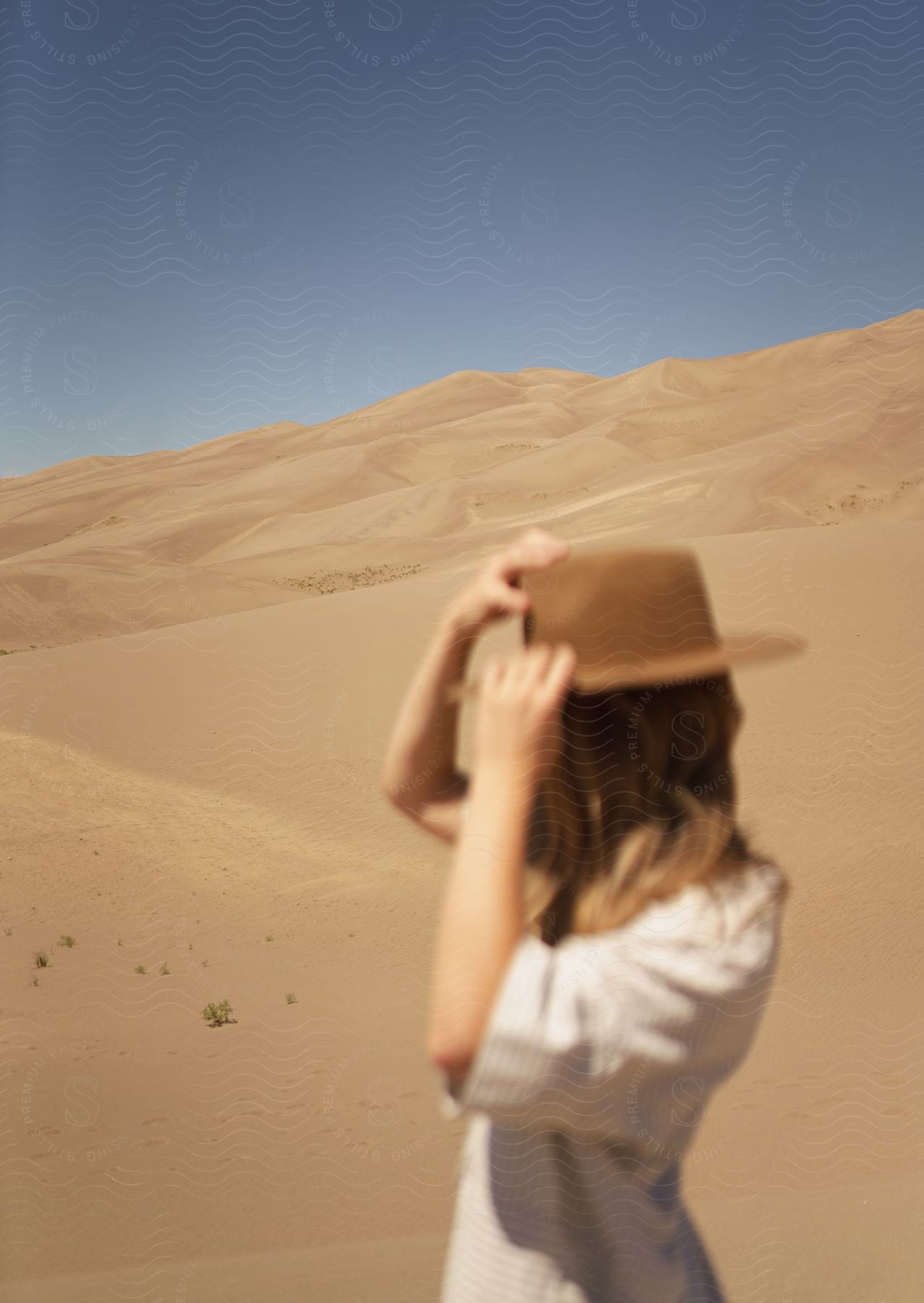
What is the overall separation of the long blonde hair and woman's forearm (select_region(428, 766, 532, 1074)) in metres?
0.07

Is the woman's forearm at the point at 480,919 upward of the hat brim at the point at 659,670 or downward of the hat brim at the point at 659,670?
downward

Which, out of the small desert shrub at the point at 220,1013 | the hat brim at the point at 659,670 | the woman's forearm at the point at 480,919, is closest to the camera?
the woman's forearm at the point at 480,919

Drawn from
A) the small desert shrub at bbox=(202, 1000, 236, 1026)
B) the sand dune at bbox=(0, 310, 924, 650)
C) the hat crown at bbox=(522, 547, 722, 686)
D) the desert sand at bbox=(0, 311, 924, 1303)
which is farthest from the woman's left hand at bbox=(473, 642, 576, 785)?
the small desert shrub at bbox=(202, 1000, 236, 1026)

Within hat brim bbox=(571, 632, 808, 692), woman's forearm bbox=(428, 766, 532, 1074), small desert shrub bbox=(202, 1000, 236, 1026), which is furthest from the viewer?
small desert shrub bbox=(202, 1000, 236, 1026)

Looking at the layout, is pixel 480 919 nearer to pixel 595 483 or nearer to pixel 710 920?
pixel 710 920

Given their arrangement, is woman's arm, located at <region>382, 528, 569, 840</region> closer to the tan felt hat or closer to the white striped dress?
the tan felt hat

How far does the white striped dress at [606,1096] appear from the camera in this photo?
1.37 feet

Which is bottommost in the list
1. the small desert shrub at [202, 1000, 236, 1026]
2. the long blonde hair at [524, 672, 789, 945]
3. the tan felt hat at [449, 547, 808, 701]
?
the small desert shrub at [202, 1000, 236, 1026]

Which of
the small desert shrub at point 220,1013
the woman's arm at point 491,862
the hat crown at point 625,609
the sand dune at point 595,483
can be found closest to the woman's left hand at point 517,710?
the woman's arm at point 491,862

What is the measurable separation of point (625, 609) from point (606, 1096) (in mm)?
242

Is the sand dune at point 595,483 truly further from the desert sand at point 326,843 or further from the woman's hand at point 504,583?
the woman's hand at point 504,583

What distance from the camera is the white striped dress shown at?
1.37 ft

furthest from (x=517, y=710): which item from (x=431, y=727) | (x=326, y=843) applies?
(x=326, y=843)

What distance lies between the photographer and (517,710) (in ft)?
1.35
